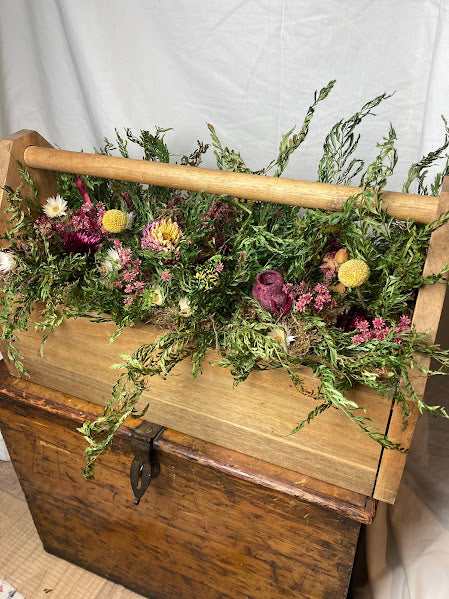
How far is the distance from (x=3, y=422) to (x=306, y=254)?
0.65m

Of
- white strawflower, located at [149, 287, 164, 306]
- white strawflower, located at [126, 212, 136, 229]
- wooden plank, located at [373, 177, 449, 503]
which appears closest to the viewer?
wooden plank, located at [373, 177, 449, 503]

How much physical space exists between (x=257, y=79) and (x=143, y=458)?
630 mm

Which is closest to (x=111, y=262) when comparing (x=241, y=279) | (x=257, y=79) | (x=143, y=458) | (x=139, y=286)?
(x=139, y=286)

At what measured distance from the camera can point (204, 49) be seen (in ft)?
3.00

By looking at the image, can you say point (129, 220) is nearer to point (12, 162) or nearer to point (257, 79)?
point (12, 162)

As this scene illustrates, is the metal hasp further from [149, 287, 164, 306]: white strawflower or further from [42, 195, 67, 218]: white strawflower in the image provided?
[42, 195, 67, 218]: white strawflower

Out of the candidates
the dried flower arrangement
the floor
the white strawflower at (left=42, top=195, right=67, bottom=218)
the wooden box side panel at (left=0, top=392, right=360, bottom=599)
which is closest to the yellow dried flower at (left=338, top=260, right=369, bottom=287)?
the dried flower arrangement

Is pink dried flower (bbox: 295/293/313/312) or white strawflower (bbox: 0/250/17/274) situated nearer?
pink dried flower (bbox: 295/293/313/312)

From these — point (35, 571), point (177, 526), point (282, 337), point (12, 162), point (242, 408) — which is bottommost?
point (35, 571)

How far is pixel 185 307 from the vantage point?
0.70m

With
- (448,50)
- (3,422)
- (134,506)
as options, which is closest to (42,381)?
(3,422)

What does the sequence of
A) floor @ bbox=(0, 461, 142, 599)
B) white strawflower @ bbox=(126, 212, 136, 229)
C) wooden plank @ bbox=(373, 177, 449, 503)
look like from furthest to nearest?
floor @ bbox=(0, 461, 142, 599), white strawflower @ bbox=(126, 212, 136, 229), wooden plank @ bbox=(373, 177, 449, 503)

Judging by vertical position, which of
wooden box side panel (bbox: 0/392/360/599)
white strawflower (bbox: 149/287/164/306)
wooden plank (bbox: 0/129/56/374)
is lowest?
wooden box side panel (bbox: 0/392/360/599)

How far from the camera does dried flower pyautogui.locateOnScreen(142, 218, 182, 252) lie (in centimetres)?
73
